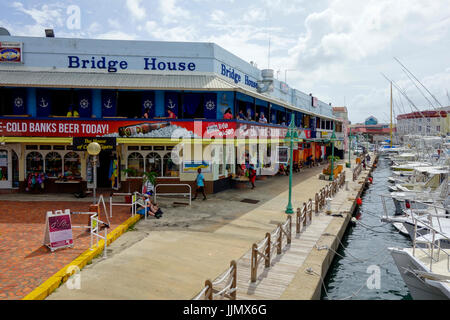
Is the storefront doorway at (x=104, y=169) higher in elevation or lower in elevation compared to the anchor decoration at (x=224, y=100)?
lower

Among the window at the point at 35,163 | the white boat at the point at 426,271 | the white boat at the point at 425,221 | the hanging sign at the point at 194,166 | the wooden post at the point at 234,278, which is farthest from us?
the window at the point at 35,163

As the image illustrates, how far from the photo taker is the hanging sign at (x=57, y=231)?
11039 mm

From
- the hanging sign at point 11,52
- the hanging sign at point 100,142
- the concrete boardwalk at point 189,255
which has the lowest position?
the concrete boardwalk at point 189,255

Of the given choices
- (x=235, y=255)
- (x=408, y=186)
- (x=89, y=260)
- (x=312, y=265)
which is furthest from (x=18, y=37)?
(x=408, y=186)

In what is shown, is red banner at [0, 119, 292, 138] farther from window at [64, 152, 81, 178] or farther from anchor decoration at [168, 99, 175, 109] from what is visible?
window at [64, 152, 81, 178]

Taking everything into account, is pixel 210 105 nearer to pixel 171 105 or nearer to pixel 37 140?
pixel 171 105

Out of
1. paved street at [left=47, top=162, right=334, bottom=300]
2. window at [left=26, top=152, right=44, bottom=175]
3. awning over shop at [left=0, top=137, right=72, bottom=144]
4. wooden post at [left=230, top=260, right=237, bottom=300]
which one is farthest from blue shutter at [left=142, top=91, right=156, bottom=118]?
wooden post at [left=230, top=260, right=237, bottom=300]

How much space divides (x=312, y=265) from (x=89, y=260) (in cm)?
643

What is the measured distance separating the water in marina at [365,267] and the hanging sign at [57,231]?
7.93m

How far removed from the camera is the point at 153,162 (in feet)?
72.2

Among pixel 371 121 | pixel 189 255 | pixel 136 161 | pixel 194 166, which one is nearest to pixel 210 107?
pixel 194 166

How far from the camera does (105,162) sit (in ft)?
75.3

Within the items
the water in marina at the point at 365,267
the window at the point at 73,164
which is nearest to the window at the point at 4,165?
the window at the point at 73,164
